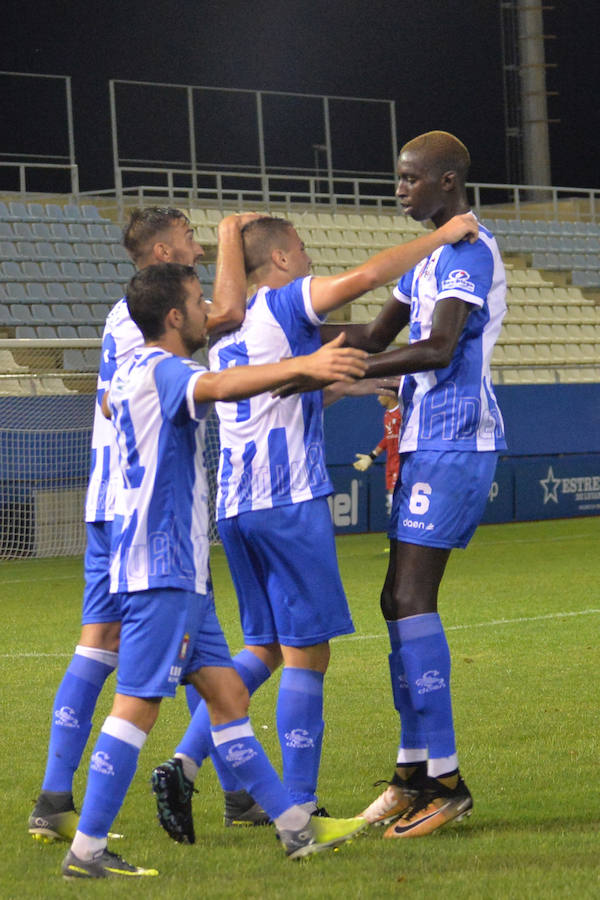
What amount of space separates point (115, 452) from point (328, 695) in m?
2.90

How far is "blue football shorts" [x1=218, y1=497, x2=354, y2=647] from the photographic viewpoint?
3854 millimetres

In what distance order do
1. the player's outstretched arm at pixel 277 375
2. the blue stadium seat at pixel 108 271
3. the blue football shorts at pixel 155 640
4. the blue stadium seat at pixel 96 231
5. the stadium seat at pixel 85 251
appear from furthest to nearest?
the blue stadium seat at pixel 96 231
the stadium seat at pixel 85 251
the blue stadium seat at pixel 108 271
the blue football shorts at pixel 155 640
the player's outstretched arm at pixel 277 375

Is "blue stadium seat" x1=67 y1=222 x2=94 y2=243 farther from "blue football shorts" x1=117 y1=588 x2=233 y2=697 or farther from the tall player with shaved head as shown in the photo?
"blue football shorts" x1=117 y1=588 x2=233 y2=697

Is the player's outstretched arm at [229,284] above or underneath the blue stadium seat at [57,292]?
underneath

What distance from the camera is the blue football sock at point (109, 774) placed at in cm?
338

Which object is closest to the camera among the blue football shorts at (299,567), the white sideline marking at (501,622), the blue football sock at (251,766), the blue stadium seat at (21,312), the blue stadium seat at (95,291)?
the blue football sock at (251,766)

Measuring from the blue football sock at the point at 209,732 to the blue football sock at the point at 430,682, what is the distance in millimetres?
504

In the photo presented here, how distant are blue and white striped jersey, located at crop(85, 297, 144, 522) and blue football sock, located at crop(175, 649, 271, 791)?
0.66m

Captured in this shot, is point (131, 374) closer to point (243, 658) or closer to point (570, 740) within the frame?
point (243, 658)

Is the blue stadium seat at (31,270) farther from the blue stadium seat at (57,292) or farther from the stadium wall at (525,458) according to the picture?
the stadium wall at (525,458)

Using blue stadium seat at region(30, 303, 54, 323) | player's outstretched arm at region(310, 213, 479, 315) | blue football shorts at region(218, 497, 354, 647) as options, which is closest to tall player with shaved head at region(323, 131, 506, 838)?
player's outstretched arm at region(310, 213, 479, 315)

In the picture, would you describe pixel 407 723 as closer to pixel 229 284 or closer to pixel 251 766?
pixel 251 766

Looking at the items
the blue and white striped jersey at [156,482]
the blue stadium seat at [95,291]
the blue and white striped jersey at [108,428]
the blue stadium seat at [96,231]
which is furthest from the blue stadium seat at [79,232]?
the blue and white striped jersey at [156,482]

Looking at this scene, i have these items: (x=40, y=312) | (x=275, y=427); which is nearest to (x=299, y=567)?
(x=275, y=427)
